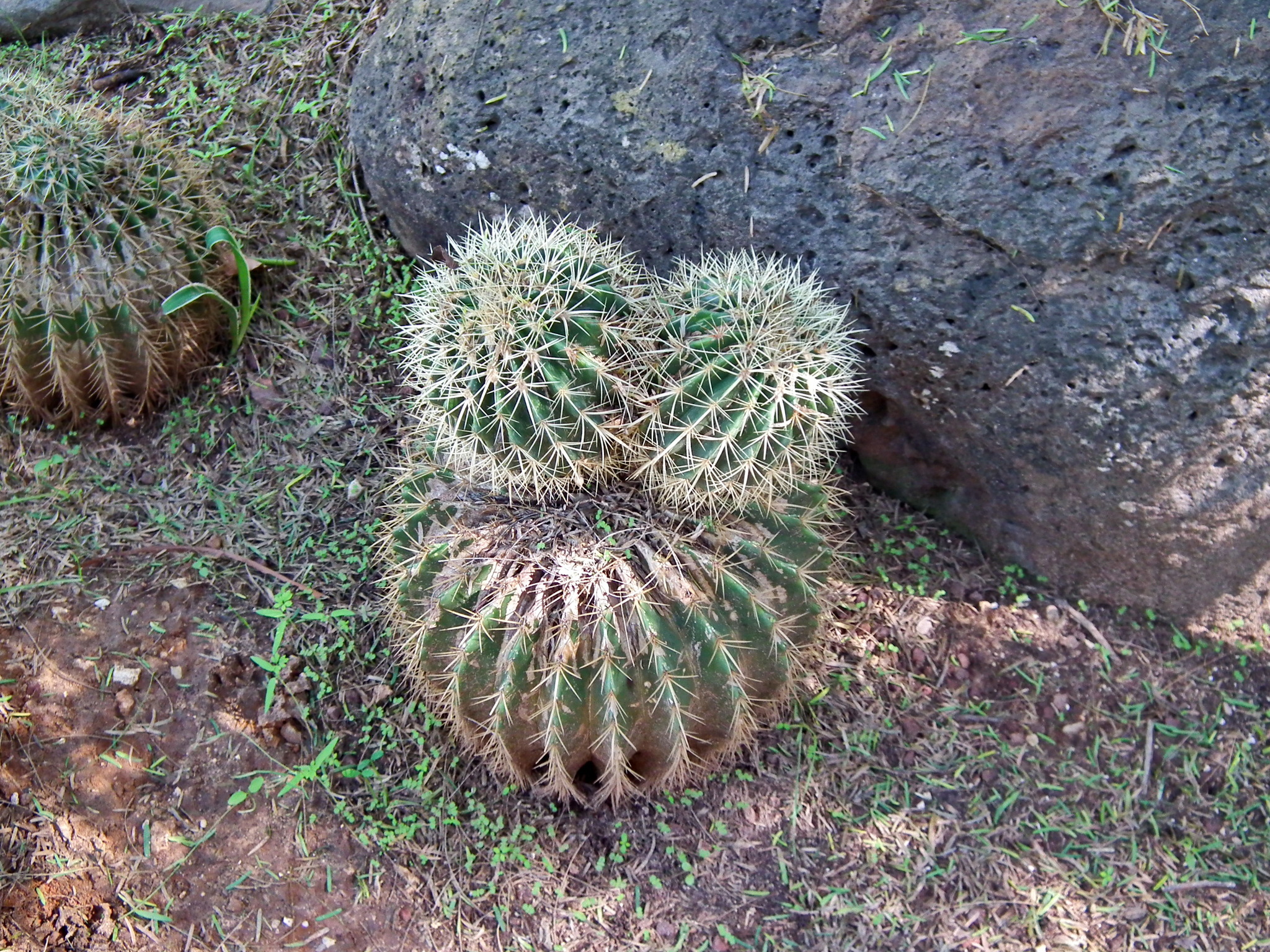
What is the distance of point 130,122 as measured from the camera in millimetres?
3014

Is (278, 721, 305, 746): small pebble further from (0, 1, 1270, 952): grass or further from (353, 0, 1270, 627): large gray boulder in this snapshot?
(353, 0, 1270, 627): large gray boulder

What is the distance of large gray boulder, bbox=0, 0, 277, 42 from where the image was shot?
3822 millimetres

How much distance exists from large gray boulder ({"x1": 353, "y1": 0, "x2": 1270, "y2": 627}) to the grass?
19 centimetres

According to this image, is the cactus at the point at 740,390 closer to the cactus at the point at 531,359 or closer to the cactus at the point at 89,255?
the cactus at the point at 531,359

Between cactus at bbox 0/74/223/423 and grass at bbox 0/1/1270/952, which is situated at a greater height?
cactus at bbox 0/74/223/423

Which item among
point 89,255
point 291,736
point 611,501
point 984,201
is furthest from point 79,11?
point 984,201

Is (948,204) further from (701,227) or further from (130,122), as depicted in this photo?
(130,122)

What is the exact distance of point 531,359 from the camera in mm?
1935

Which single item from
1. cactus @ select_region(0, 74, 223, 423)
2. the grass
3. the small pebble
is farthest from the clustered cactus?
cactus @ select_region(0, 74, 223, 423)

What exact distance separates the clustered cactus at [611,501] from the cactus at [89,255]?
1.21 metres

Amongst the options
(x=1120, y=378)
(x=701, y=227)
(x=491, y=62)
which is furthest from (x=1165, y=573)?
(x=491, y=62)

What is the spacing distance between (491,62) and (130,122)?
1210mm

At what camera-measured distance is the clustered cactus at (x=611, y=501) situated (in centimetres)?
199

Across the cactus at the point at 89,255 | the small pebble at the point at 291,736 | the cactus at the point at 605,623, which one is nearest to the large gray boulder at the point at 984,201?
the cactus at the point at 605,623
